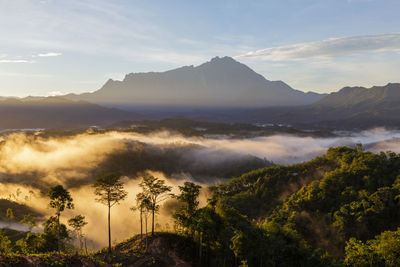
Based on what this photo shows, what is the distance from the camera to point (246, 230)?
193ft

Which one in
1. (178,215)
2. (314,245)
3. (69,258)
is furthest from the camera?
(314,245)

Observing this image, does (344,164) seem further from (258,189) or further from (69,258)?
(69,258)

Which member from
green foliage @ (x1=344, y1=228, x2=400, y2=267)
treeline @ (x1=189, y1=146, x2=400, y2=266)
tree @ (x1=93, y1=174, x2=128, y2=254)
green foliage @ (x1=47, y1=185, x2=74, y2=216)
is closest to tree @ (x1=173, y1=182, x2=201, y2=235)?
treeline @ (x1=189, y1=146, x2=400, y2=266)

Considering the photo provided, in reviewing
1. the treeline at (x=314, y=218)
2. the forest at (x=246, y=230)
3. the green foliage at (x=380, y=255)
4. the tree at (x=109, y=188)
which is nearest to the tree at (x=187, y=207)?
the forest at (x=246, y=230)

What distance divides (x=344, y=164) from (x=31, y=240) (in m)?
141

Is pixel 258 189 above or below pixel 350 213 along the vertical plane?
below

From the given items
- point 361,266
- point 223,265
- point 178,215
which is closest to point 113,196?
point 178,215

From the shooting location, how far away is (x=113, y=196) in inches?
2238

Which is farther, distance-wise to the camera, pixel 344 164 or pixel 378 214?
pixel 344 164

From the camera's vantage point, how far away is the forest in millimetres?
53938

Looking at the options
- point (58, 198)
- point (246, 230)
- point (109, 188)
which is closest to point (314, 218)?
point (246, 230)

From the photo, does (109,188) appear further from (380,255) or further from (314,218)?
(314,218)

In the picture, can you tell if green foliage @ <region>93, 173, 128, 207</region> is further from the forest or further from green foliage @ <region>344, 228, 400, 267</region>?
A: green foliage @ <region>344, 228, 400, 267</region>

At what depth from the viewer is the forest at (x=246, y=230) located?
53.9 meters
